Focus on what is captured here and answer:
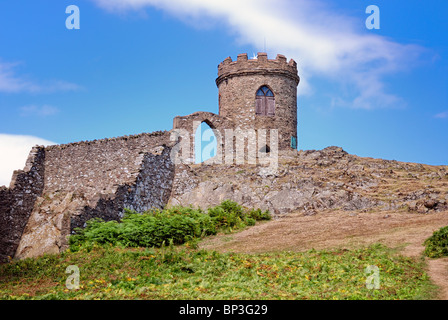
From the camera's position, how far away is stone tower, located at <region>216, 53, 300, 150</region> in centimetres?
2952

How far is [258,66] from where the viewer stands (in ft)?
97.1

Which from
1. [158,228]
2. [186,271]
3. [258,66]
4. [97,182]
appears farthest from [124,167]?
[186,271]

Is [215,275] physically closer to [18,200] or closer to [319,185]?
[319,185]

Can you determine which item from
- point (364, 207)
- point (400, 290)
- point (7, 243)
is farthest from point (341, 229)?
point (7, 243)

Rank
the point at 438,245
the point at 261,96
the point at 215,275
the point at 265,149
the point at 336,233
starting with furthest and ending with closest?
the point at 261,96 → the point at 265,149 → the point at 336,233 → the point at 438,245 → the point at 215,275

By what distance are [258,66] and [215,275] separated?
61.1 ft

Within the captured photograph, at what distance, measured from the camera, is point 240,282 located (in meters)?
12.3

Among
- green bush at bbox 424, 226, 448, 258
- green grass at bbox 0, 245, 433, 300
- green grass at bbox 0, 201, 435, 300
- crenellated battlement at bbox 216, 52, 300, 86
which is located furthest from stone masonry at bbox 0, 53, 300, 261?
green bush at bbox 424, 226, 448, 258

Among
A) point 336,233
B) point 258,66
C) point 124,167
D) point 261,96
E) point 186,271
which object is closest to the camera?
point 186,271

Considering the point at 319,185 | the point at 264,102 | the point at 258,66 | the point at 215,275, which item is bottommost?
the point at 215,275

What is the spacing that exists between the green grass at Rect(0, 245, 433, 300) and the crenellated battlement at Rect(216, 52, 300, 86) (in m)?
15.7

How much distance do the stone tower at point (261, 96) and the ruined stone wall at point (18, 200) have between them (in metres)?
10.9

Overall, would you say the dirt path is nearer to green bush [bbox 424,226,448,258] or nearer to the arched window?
green bush [bbox 424,226,448,258]
